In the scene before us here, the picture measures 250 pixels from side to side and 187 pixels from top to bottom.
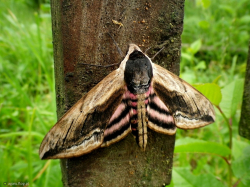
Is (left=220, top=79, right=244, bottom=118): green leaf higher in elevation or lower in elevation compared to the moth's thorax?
lower

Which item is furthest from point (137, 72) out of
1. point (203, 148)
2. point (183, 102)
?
point (203, 148)

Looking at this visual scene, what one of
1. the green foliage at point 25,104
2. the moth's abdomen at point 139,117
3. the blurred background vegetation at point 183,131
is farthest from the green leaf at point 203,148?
the green foliage at point 25,104

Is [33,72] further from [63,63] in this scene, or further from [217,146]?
[217,146]

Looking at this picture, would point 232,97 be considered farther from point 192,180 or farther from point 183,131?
point 183,131

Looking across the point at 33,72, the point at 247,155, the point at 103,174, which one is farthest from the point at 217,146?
the point at 33,72

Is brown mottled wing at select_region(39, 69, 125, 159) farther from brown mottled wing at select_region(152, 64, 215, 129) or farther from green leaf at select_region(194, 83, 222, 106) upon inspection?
green leaf at select_region(194, 83, 222, 106)

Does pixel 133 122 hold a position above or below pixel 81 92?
below

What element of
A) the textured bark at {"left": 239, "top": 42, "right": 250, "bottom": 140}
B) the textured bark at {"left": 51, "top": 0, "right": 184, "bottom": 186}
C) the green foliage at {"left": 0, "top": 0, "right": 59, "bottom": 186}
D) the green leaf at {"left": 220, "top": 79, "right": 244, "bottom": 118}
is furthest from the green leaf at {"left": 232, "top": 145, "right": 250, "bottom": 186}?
the green foliage at {"left": 0, "top": 0, "right": 59, "bottom": 186}
